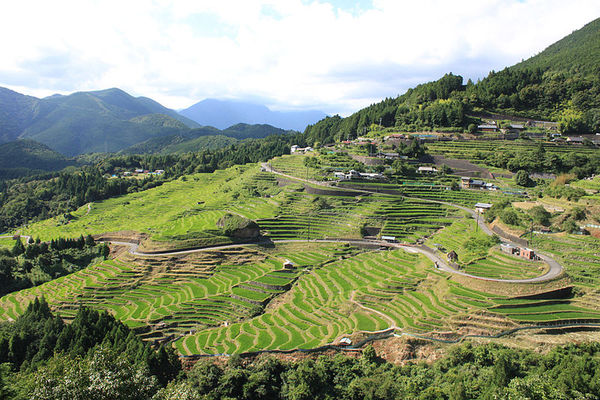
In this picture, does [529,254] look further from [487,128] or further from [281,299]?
[487,128]

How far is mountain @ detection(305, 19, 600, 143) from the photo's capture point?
252ft

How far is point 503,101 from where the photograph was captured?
8269 cm

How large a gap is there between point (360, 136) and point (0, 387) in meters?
84.5

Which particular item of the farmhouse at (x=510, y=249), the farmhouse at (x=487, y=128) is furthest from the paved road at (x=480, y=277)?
the farmhouse at (x=487, y=128)

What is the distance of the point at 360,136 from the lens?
299ft

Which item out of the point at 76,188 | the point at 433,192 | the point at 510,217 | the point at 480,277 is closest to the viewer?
the point at 480,277

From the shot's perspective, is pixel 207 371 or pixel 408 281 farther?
pixel 408 281

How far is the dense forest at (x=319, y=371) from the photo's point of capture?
20000mm

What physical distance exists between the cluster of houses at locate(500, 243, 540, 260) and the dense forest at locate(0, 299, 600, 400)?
440 inches

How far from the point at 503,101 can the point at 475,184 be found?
1396 inches

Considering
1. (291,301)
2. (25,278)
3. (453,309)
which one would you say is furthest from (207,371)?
(25,278)

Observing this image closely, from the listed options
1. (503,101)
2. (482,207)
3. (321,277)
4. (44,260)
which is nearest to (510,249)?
(482,207)

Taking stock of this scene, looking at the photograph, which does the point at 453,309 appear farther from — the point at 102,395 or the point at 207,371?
the point at 102,395

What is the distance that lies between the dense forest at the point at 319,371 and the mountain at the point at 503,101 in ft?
205
